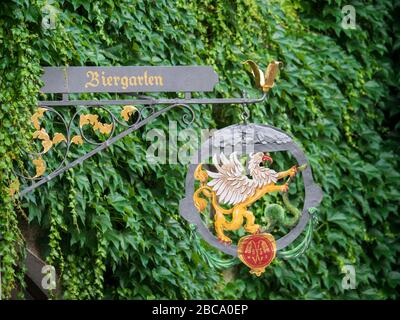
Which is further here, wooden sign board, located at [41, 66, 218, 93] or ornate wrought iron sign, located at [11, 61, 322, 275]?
wooden sign board, located at [41, 66, 218, 93]

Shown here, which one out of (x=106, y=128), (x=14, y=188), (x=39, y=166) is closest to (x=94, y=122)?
(x=106, y=128)

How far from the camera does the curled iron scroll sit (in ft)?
15.3

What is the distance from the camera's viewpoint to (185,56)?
246 inches

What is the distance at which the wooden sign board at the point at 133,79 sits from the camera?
487 cm

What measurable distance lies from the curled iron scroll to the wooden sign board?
295 millimetres

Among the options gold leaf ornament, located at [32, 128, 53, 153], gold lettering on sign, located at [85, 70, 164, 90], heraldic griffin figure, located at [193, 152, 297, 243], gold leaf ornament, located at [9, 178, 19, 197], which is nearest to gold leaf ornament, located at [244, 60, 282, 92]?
heraldic griffin figure, located at [193, 152, 297, 243]

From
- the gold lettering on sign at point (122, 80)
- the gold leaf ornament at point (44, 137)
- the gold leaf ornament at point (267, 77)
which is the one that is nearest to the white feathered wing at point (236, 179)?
the gold leaf ornament at point (267, 77)

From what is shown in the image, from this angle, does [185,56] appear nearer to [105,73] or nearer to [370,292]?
[105,73]

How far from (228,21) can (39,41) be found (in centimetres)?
164

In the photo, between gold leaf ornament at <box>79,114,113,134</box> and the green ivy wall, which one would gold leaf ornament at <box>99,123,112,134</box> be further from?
the green ivy wall

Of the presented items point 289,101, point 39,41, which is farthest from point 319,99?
point 39,41

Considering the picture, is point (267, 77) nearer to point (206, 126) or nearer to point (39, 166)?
point (39, 166)

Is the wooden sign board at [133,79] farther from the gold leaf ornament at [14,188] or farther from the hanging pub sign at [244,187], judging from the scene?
the gold leaf ornament at [14,188]

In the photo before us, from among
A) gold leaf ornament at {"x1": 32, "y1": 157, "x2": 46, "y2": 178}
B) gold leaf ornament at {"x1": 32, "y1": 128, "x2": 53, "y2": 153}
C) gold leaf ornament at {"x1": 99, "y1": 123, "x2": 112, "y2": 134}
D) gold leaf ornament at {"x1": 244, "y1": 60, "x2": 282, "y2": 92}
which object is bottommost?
gold leaf ornament at {"x1": 32, "y1": 157, "x2": 46, "y2": 178}
